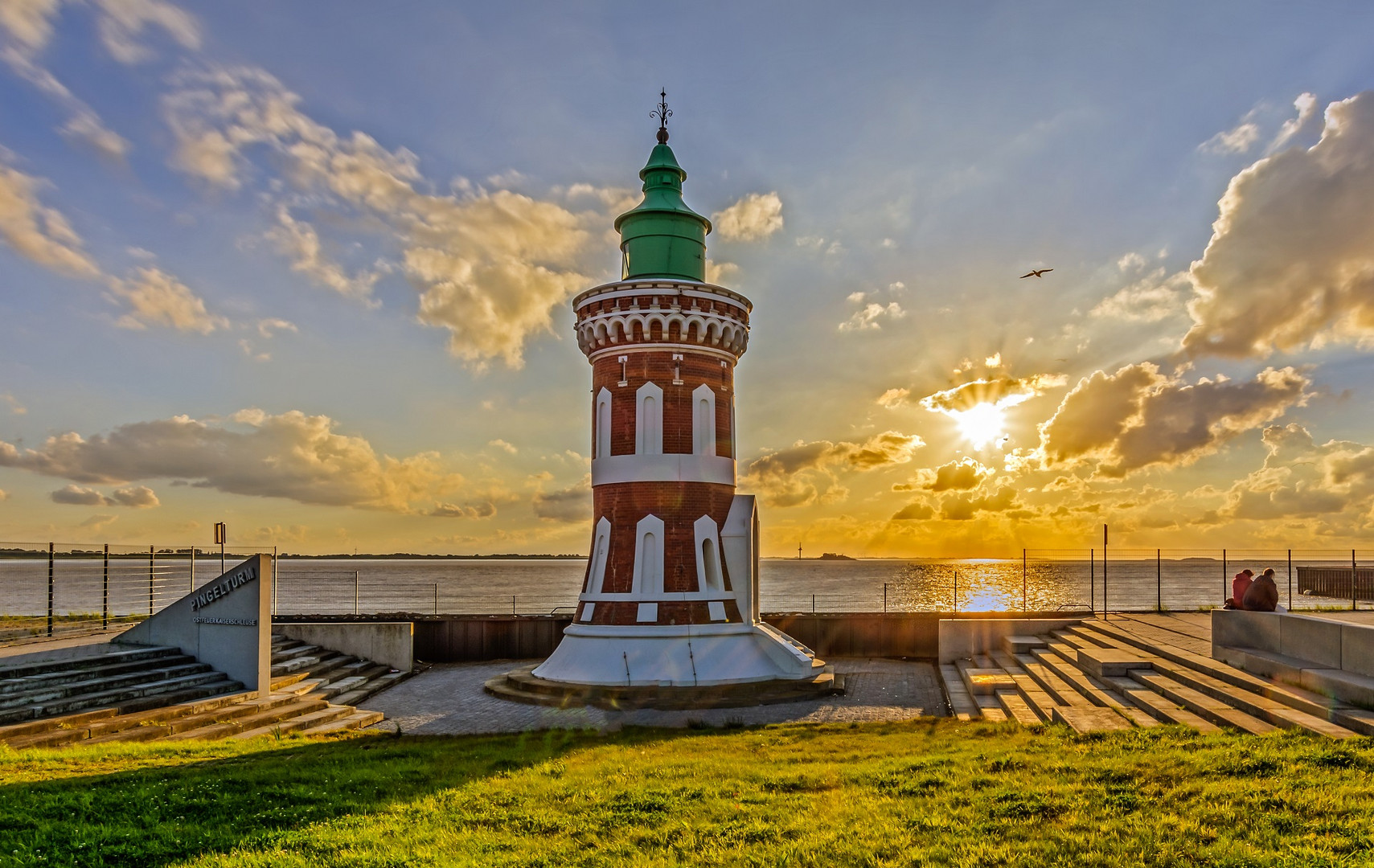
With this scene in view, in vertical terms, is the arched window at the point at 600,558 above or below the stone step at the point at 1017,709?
above

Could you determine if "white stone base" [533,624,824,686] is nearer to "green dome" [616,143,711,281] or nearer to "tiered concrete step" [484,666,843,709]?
"tiered concrete step" [484,666,843,709]

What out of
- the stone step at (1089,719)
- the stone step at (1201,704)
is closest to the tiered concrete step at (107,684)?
the stone step at (1089,719)

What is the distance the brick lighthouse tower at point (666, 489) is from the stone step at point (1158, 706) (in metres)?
6.60

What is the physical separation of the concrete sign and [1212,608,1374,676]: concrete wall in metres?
15.8

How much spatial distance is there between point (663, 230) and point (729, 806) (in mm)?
15523

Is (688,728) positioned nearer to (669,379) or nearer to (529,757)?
(529,757)

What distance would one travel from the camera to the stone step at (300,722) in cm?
1368

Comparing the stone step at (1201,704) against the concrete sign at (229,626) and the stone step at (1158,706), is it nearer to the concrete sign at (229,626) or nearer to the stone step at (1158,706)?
the stone step at (1158,706)

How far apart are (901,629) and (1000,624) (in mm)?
3177

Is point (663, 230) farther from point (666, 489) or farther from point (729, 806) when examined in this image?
point (729, 806)

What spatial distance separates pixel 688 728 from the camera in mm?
14516

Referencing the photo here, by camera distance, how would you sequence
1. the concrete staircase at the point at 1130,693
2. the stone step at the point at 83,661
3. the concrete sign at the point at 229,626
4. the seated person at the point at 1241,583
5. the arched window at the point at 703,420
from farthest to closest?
1. the arched window at the point at 703,420
2. the seated person at the point at 1241,583
3. the concrete sign at the point at 229,626
4. the stone step at the point at 83,661
5. the concrete staircase at the point at 1130,693

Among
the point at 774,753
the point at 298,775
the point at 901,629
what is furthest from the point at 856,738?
the point at 901,629

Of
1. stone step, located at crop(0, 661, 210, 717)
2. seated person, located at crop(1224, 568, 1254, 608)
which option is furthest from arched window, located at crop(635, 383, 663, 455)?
seated person, located at crop(1224, 568, 1254, 608)
